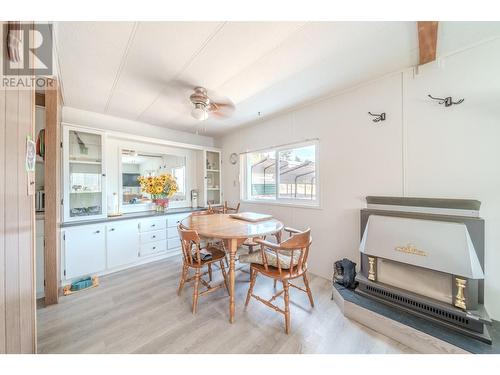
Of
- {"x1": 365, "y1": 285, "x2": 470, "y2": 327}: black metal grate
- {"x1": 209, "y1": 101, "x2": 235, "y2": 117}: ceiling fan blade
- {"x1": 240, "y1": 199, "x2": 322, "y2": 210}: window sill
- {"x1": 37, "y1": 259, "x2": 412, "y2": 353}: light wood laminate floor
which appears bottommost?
{"x1": 37, "y1": 259, "x2": 412, "y2": 353}: light wood laminate floor

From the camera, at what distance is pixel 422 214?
1.67 meters

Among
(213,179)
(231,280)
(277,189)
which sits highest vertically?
(213,179)

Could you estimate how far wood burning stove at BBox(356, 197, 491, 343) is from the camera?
1.38 meters

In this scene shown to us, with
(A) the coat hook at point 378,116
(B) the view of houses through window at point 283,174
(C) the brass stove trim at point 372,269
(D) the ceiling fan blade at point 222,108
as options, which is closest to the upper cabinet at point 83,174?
(D) the ceiling fan blade at point 222,108

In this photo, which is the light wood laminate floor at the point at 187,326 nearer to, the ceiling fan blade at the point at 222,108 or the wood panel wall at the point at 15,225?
the wood panel wall at the point at 15,225

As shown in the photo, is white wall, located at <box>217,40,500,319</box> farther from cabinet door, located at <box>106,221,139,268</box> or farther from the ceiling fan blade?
cabinet door, located at <box>106,221,139,268</box>

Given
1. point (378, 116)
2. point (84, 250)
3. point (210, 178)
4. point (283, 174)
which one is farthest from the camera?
point (210, 178)

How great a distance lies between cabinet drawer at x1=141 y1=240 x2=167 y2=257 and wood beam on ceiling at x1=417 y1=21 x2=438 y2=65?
387 cm

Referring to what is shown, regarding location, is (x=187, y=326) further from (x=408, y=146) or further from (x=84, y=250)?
(x=408, y=146)

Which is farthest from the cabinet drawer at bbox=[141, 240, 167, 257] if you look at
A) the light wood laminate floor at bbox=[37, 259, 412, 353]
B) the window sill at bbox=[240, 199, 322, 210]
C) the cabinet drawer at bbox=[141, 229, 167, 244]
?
the window sill at bbox=[240, 199, 322, 210]

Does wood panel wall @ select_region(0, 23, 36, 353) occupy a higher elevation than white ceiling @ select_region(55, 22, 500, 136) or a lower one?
lower

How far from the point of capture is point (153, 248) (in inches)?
117

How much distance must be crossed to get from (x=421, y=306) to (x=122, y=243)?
351 cm

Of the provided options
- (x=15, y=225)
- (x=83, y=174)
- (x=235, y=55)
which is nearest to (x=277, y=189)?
(x=235, y=55)
